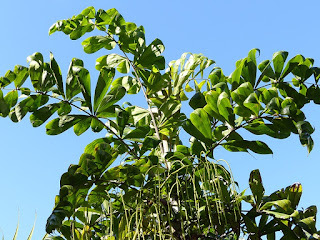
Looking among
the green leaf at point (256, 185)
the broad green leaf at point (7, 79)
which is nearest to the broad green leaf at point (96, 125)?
the broad green leaf at point (7, 79)

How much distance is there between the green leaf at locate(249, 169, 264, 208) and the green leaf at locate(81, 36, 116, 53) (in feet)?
2.72

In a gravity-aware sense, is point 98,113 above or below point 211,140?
above

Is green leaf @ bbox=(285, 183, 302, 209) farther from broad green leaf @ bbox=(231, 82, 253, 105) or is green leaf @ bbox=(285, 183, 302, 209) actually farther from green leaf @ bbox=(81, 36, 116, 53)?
green leaf @ bbox=(81, 36, 116, 53)

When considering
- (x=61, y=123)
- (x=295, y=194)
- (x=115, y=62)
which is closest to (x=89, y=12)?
(x=115, y=62)

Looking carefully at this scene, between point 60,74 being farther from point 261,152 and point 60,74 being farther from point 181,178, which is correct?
point 261,152

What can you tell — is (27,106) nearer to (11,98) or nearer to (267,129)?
(11,98)

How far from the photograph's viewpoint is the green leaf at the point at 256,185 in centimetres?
132

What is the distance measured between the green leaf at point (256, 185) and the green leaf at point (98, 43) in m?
0.83

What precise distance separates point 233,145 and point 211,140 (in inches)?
3.2

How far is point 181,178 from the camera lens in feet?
4.26

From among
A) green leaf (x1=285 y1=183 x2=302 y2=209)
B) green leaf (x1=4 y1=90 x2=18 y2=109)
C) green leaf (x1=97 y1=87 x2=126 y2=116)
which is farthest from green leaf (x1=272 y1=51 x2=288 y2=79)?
green leaf (x1=4 y1=90 x2=18 y2=109)

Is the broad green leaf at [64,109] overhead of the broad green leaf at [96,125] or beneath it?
overhead

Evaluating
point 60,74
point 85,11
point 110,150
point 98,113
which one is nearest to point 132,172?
point 110,150

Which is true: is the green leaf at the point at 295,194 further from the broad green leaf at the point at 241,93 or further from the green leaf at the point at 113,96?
the green leaf at the point at 113,96
